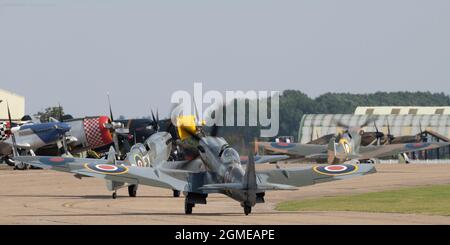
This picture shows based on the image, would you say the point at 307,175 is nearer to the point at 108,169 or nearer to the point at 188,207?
the point at 188,207

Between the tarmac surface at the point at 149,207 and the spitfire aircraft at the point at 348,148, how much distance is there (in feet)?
46.3

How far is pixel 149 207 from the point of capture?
39938 millimetres

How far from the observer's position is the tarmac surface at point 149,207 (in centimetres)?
3152

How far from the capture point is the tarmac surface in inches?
1241

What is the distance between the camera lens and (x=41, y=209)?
38.0 m

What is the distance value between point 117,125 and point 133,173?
49.1m

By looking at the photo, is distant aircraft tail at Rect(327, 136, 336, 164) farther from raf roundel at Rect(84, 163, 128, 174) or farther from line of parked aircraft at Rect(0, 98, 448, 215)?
raf roundel at Rect(84, 163, 128, 174)

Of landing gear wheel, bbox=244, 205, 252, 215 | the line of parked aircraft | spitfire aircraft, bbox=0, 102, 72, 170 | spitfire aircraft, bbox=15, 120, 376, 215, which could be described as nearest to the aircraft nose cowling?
spitfire aircraft, bbox=0, 102, 72, 170

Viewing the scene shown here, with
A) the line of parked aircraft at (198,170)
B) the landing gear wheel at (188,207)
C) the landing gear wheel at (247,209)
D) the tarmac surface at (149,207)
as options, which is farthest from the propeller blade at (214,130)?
the landing gear wheel at (247,209)

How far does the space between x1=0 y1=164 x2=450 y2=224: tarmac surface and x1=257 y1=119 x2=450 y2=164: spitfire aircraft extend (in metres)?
14.1

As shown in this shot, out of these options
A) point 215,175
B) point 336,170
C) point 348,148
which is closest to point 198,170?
point 215,175

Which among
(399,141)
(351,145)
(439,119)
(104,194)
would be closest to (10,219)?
(104,194)

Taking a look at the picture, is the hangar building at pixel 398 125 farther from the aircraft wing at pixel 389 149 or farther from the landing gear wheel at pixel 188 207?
the landing gear wheel at pixel 188 207

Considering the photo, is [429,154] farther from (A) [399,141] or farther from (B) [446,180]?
(B) [446,180]
